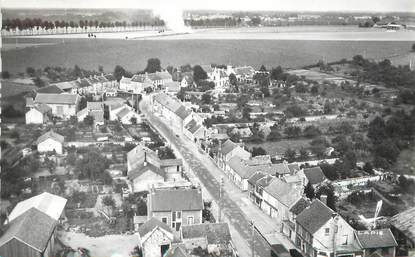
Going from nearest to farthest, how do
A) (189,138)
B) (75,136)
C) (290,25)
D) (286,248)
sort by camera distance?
(286,248), (75,136), (189,138), (290,25)

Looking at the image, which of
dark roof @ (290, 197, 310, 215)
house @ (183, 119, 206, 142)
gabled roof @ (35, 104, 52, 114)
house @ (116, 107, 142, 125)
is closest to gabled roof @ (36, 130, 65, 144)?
gabled roof @ (35, 104, 52, 114)

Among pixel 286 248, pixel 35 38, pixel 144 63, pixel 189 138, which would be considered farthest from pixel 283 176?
pixel 144 63

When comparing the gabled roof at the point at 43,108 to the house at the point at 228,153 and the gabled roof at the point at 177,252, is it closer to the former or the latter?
the house at the point at 228,153

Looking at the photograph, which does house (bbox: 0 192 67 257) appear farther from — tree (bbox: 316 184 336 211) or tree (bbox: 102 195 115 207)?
tree (bbox: 316 184 336 211)

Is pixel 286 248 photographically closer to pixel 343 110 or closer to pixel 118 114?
pixel 118 114

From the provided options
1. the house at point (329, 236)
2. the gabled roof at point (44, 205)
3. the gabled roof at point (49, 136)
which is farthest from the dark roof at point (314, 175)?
the gabled roof at point (49, 136)

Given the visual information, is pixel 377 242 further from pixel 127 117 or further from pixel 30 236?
pixel 127 117

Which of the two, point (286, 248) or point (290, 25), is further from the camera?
point (290, 25)
